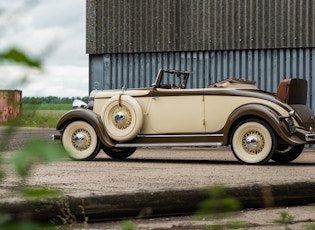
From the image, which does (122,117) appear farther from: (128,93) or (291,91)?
(291,91)

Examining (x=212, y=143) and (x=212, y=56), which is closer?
(x=212, y=143)

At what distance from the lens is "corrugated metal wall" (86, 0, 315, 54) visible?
57.5 feet

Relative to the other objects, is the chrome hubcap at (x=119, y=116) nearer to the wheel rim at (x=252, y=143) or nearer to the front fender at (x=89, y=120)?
the front fender at (x=89, y=120)

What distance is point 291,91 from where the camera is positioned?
1162 cm

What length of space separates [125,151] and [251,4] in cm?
641

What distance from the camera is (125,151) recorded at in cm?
1286

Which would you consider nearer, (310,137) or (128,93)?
(310,137)

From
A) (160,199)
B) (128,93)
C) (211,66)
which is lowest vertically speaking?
(160,199)

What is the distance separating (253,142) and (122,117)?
2053 mm

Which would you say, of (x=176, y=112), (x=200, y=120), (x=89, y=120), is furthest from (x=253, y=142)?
(x=89, y=120)

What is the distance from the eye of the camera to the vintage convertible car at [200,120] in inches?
435

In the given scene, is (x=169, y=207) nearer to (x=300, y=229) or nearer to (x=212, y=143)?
(x=300, y=229)

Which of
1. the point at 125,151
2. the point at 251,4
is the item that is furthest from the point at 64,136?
the point at 251,4

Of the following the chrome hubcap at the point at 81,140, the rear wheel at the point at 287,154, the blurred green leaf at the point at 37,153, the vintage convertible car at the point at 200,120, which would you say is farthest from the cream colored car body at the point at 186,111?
the blurred green leaf at the point at 37,153
